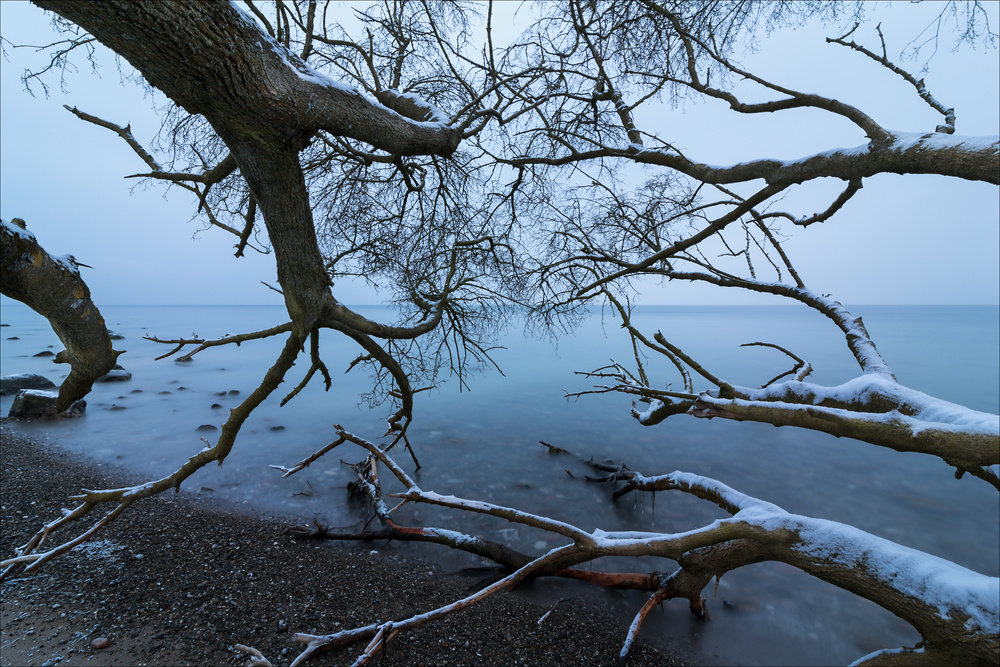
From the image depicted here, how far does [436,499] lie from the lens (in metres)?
1.70

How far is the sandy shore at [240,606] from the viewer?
2582 millimetres

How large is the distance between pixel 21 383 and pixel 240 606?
12.8 meters

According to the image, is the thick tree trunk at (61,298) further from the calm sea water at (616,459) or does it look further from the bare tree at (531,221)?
the calm sea water at (616,459)

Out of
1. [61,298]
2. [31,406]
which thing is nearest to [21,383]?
[31,406]

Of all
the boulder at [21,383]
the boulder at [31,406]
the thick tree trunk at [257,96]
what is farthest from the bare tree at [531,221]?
the boulder at [21,383]

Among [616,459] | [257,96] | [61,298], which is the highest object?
[257,96]

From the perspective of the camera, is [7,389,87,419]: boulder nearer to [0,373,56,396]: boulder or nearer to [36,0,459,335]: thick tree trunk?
[0,373,56,396]: boulder

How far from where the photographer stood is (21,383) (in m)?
10.1

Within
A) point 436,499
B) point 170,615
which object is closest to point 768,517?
point 436,499

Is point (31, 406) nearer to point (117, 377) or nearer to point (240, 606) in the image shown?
point (117, 377)

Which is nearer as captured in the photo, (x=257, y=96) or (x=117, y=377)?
(x=257, y=96)

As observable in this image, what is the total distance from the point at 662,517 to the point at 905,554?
4.23m

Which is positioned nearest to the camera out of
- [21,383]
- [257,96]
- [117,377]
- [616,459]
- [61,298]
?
[257,96]

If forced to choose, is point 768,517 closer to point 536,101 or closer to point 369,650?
point 369,650
